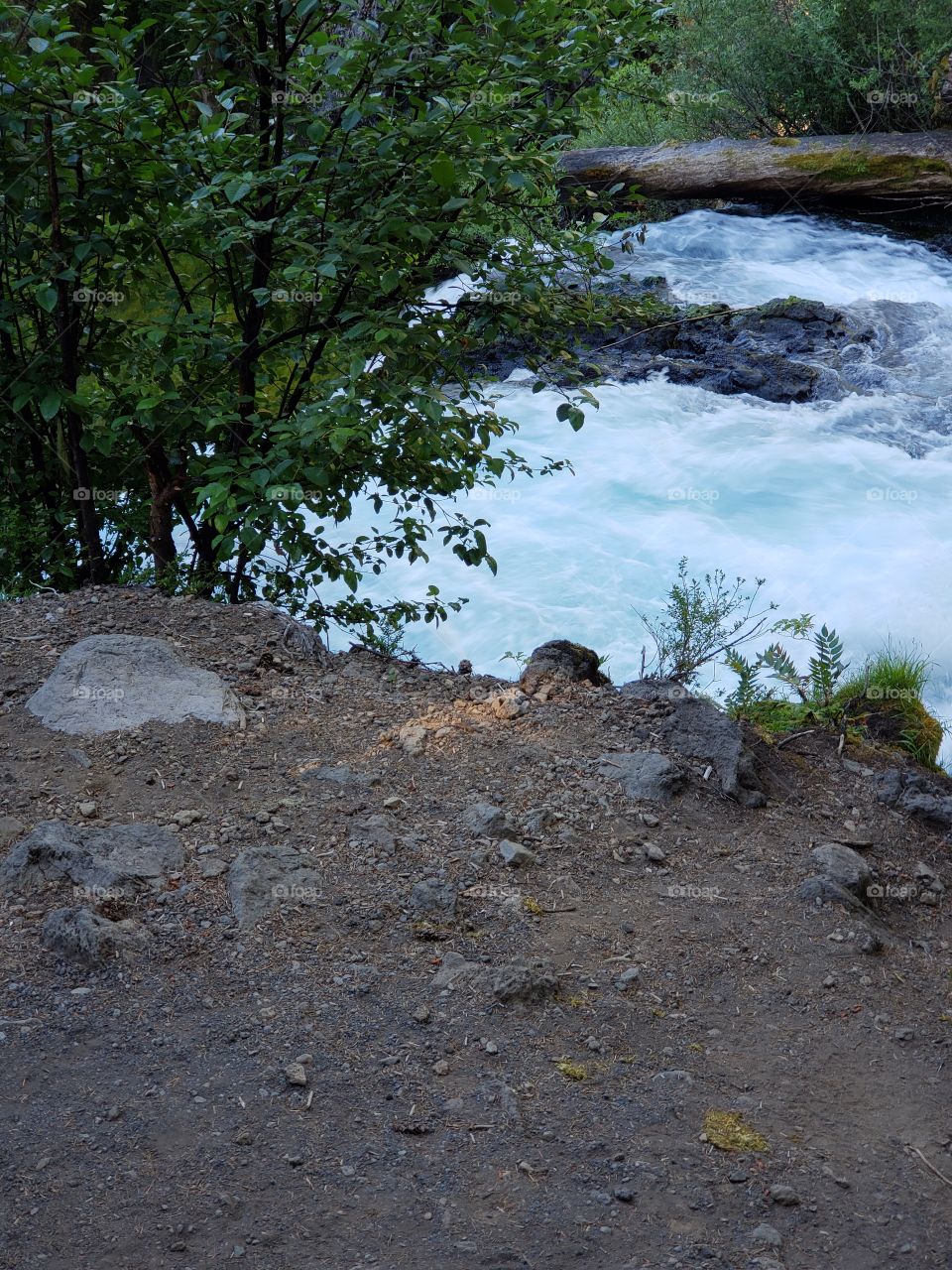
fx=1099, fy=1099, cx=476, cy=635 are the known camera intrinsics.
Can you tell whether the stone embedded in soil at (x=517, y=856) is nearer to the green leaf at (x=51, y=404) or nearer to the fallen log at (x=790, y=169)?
the green leaf at (x=51, y=404)

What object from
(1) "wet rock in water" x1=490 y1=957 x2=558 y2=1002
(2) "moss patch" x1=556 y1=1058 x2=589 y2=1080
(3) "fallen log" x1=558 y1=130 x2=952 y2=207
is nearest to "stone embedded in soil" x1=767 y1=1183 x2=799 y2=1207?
(2) "moss patch" x1=556 y1=1058 x2=589 y2=1080

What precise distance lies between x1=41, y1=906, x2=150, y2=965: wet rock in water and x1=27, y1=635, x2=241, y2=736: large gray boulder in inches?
36.9

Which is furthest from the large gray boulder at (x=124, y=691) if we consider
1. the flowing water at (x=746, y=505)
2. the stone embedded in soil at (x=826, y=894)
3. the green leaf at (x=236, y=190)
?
the flowing water at (x=746, y=505)

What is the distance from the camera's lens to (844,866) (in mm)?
3525

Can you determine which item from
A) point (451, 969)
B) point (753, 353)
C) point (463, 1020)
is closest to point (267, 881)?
point (451, 969)

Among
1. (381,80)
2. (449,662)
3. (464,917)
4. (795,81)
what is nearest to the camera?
(464,917)

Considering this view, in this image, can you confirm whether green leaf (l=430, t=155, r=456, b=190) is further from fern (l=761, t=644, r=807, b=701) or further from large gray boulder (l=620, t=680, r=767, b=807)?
fern (l=761, t=644, r=807, b=701)

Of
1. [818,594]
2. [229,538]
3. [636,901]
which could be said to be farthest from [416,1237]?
[818,594]

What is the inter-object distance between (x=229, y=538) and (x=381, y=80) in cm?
169

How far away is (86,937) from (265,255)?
104 inches

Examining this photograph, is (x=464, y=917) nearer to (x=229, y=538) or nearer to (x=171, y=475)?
(x=229, y=538)

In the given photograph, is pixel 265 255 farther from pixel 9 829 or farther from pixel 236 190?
pixel 9 829

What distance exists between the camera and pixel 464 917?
3191mm

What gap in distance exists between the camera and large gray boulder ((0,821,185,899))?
10.3ft
